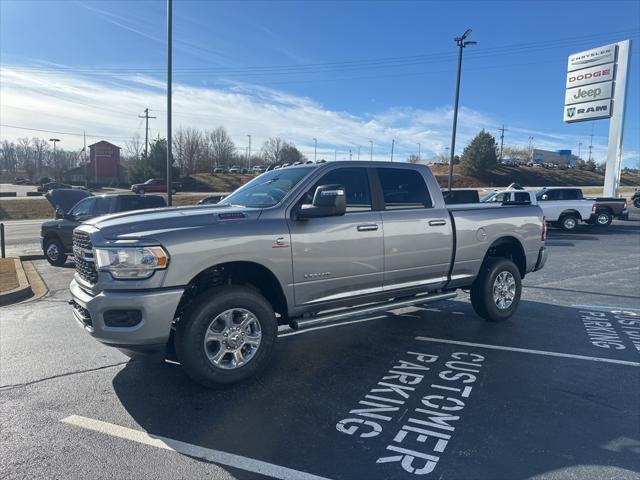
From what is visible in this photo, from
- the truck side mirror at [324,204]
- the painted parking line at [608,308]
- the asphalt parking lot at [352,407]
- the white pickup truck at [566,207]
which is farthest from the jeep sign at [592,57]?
the truck side mirror at [324,204]

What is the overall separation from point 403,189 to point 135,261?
122 inches

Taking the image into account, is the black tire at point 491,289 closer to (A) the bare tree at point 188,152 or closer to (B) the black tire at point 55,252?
(B) the black tire at point 55,252

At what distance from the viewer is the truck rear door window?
17.0ft

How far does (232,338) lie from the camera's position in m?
4.04

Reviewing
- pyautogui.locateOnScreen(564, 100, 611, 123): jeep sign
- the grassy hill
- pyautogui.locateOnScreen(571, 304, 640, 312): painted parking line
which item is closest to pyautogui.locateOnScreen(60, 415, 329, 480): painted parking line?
pyautogui.locateOnScreen(571, 304, 640, 312): painted parking line

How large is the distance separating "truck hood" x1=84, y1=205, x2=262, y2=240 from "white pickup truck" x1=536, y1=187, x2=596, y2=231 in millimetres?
19760

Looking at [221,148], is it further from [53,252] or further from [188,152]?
[53,252]

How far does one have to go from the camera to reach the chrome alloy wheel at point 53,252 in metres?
11.4

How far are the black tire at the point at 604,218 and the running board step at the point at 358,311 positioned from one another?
2074 centimetres

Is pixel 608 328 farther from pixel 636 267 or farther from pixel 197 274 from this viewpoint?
pixel 636 267

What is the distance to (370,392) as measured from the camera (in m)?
4.02

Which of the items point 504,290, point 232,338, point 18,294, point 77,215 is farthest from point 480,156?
point 232,338

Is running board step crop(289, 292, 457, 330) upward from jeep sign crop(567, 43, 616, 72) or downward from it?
downward

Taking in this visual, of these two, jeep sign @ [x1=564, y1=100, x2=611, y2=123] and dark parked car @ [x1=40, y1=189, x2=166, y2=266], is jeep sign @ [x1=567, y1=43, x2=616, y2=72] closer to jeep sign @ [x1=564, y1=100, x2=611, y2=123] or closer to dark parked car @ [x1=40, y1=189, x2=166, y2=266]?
jeep sign @ [x1=564, y1=100, x2=611, y2=123]
